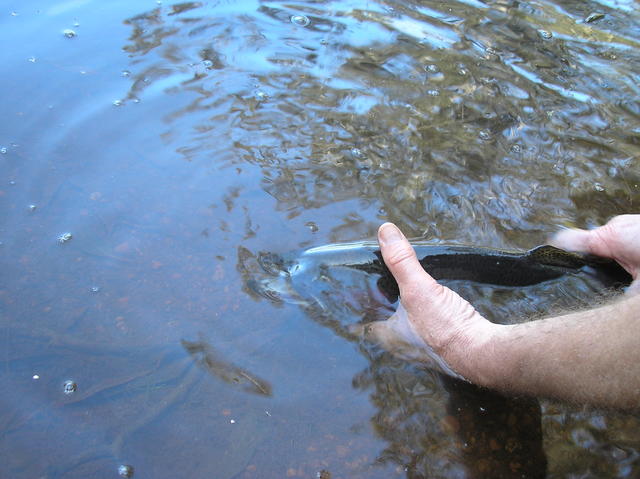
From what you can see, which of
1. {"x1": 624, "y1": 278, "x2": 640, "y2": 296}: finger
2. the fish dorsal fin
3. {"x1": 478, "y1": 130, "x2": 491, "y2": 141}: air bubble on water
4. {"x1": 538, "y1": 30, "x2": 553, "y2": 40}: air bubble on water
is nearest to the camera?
{"x1": 624, "y1": 278, "x2": 640, "y2": 296}: finger

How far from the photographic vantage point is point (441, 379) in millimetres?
2385

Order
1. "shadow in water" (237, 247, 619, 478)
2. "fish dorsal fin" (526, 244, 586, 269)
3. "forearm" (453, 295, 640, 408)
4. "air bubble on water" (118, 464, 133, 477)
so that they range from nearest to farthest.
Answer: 1. "forearm" (453, 295, 640, 408)
2. "air bubble on water" (118, 464, 133, 477)
3. "shadow in water" (237, 247, 619, 478)
4. "fish dorsal fin" (526, 244, 586, 269)

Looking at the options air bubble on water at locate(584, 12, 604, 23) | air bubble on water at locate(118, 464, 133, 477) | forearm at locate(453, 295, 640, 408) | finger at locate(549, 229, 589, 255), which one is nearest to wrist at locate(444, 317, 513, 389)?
forearm at locate(453, 295, 640, 408)

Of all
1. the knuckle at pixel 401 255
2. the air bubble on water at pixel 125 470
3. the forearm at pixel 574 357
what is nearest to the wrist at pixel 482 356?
the forearm at pixel 574 357

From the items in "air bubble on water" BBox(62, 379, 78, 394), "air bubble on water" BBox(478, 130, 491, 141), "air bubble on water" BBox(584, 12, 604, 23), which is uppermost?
"air bubble on water" BBox(584, 12, 604, 23)

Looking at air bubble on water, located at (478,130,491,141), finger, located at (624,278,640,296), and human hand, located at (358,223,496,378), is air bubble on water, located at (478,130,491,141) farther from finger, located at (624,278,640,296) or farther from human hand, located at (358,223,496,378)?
human hand, located at (358,223,496,378)

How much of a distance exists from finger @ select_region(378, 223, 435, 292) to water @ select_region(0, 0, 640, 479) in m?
0.23

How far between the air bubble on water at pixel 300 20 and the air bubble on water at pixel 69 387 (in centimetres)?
377

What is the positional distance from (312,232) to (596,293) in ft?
5.12

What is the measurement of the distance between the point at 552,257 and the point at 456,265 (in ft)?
1.76

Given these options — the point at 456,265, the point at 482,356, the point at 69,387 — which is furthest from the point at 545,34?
the point at 69,387

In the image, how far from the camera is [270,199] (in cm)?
313

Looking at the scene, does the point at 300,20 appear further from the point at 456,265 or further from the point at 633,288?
the point at 633,288

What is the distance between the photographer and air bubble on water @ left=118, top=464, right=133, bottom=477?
198cm
